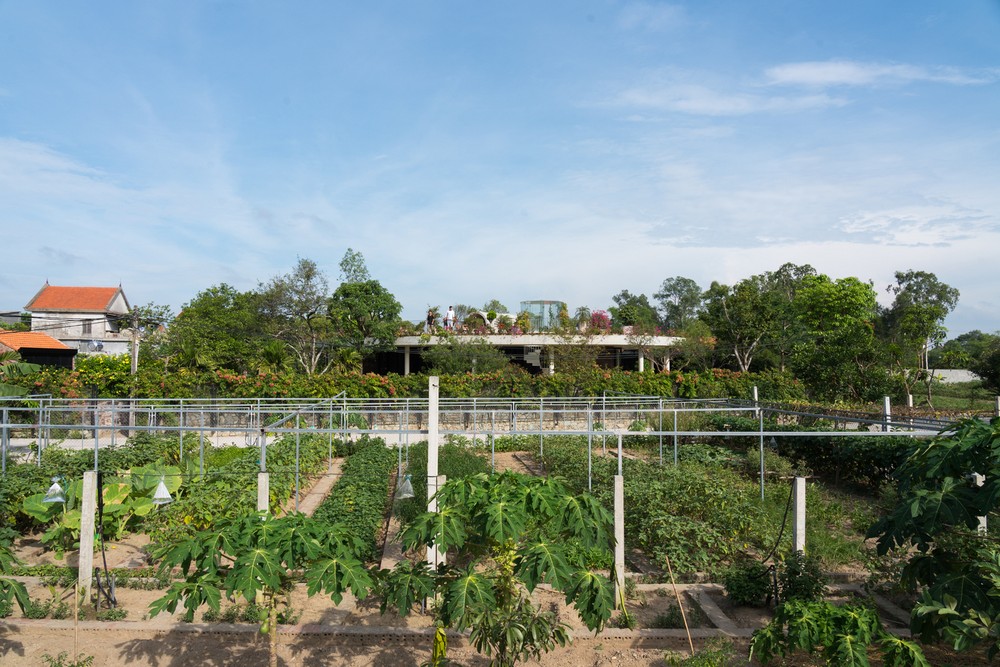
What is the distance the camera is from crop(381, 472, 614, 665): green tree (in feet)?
13.4

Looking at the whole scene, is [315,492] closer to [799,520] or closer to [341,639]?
[341,639]

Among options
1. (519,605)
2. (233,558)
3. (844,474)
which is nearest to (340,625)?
(233,558)

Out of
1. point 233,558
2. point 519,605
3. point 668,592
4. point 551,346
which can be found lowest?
point 668,592

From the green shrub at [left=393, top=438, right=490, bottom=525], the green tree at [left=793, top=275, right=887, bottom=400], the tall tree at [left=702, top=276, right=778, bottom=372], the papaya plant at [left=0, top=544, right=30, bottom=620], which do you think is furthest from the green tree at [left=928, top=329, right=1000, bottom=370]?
the papaya plant at [left=0, top=544, right=30, bottom=620]

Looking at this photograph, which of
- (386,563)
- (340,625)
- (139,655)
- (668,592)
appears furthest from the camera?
(386,563)

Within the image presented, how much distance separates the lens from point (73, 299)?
56562 mm

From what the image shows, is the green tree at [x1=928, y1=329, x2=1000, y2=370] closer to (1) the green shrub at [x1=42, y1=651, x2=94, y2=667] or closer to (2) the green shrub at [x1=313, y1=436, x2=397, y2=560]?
(2) the green shrub at [x1=313, y1=436, x2=397, y2=560]

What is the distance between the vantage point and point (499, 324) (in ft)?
117

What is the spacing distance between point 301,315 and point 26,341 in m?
16.5

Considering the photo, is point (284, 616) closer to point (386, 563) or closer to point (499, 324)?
point (386, 563)

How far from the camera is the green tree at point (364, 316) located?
32.3 metres

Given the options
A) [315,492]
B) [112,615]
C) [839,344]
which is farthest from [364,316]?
[112,615]

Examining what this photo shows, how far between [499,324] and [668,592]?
2895 cm

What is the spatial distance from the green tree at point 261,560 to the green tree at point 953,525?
12.2 ft
